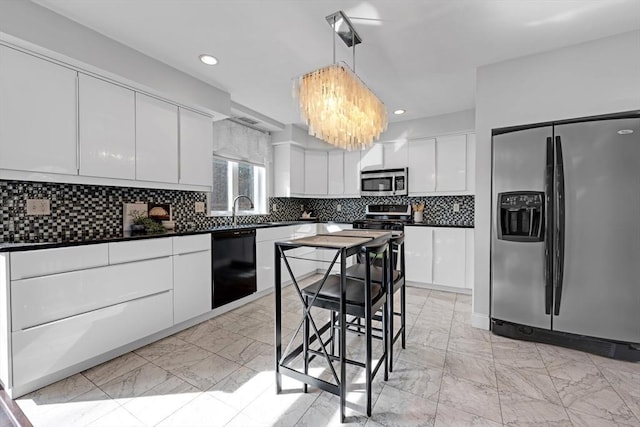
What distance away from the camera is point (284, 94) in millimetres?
3281

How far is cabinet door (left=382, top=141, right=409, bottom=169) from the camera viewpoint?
4.36 m

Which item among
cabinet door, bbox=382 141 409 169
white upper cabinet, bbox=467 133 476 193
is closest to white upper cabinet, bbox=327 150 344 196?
cabinet door, bbox=382 141 409 169

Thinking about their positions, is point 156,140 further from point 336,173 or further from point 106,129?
point 336,173

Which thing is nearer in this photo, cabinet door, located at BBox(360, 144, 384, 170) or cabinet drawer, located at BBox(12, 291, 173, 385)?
cabinet drawer, located at BBox(12, 291, 173, 385)

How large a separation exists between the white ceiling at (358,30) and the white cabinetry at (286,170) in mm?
1710

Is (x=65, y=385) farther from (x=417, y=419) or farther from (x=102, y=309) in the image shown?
(x=417, y=419)

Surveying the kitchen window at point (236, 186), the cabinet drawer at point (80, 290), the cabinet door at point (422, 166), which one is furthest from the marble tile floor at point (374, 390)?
the cabinet door at point (422, 166)

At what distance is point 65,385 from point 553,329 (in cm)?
356

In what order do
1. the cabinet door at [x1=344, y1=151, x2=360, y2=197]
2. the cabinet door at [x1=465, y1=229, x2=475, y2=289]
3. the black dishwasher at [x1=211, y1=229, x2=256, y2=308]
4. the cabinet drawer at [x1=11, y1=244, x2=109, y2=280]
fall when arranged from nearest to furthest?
the cabinet drawer at [x1=11, y1=244, x2=109, y2=280] < the black dishwasher at [x1=211, y1=229, x2=256, y2=308] < the cabinet door at [x1=465, y1=229, x2=475, y2=289] < the cabinet door at [x1=344, y1=151, x2=360, y2=197]

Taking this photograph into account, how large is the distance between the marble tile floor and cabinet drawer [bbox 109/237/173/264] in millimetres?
739

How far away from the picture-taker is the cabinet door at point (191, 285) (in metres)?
2.54

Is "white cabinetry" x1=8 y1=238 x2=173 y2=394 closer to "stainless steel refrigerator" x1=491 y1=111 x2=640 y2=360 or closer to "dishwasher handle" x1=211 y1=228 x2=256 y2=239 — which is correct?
"dishwasher handle" x1=211 y1=228 x2=256 y2=239

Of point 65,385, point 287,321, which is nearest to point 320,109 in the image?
point 287,321

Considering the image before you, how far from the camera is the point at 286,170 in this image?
Result: 4.58 m
